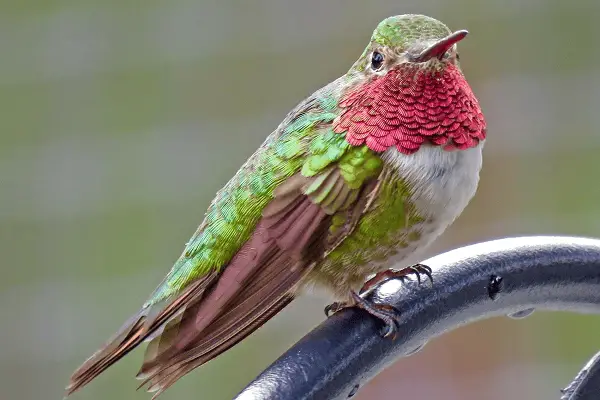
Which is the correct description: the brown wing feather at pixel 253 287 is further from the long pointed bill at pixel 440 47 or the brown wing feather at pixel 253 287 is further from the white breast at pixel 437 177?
the long pointed bill at pixel 440 47

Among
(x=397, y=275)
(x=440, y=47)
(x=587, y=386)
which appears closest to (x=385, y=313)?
(x=397, y=275)

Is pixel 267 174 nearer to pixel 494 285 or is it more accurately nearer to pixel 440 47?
pixel 440 47

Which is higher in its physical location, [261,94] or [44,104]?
[44,104]

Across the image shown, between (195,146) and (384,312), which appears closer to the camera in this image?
(384,312)

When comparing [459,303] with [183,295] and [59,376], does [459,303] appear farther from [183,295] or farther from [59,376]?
[59,376]

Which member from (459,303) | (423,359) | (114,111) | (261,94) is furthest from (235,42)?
(459,303)

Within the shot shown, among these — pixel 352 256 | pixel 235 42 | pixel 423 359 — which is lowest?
pixel 352 256

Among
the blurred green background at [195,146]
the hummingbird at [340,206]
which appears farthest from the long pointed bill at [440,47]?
the blurred green background at [195,146]

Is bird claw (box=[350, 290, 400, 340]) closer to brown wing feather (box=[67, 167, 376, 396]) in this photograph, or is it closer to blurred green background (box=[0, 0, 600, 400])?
brown wing feather (box=[67, 167, 376, 396])
